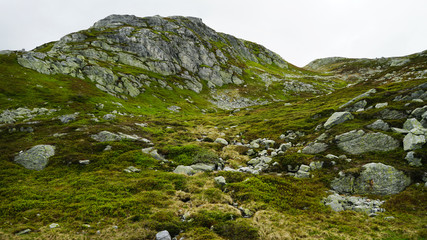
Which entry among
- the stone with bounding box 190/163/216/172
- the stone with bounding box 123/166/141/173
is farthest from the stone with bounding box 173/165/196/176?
the stone with bounding box 123/166/141/173

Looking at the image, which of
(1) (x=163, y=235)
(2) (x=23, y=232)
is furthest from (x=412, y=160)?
(2) (x=23, y=232)

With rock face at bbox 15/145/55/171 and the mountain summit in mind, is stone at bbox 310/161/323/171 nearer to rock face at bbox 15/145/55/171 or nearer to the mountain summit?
rock face at bbox 15/145/55/171

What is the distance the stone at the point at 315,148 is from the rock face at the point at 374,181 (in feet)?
17.7

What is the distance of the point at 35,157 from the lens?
19.7 metres

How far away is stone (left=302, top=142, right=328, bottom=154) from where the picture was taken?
845 inches

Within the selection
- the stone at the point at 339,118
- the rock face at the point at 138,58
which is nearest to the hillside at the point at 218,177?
the stone at the point at 339,118

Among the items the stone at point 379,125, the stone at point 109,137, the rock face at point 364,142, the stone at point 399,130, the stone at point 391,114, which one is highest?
the stone at point 391,114

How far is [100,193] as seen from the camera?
14.7 meters

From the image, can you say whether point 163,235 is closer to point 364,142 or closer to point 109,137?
point 109,137

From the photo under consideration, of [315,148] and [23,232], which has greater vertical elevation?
[315,148]

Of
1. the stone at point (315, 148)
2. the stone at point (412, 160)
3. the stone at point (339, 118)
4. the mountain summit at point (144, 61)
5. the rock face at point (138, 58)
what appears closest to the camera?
the stone at point (412, 160)

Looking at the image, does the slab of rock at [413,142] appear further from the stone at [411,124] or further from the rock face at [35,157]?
the rock face at [35,157]

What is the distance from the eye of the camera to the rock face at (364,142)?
18391 millimetres

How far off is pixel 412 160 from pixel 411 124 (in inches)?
240
